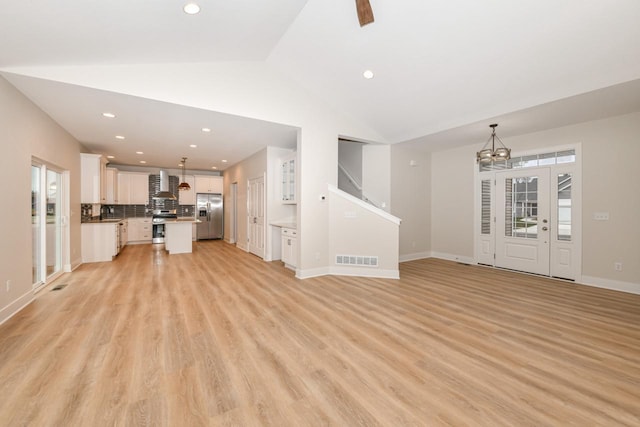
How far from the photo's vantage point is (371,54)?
413cm

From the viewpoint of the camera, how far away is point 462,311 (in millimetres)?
3461

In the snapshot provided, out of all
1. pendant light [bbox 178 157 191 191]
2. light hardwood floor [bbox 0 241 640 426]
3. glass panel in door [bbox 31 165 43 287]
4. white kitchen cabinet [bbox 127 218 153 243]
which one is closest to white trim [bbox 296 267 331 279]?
light hardwood floor [bbox 0 241 640 426]

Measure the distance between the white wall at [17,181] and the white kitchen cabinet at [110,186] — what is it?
4.03m

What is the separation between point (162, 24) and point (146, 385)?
131 inches

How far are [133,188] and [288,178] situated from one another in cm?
618

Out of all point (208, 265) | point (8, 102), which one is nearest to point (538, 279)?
point (208, 265)

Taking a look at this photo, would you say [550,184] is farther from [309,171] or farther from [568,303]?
[309,171]

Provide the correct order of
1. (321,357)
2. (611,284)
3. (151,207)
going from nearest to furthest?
1. (321,357)
2. (611,284)
3. (151,207)

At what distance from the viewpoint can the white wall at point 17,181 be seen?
3.10 meters

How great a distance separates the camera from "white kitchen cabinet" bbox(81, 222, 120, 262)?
20.6 ft

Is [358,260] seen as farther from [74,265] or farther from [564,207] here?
[74,265]

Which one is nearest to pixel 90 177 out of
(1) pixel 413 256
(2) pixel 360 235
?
(2) pixel 360 235

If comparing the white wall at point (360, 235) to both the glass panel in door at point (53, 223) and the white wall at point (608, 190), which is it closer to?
the white wall at point (608, 190)

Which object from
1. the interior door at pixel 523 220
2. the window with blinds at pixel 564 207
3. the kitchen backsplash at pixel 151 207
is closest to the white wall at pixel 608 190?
the window with blinds at pixel 564 207
